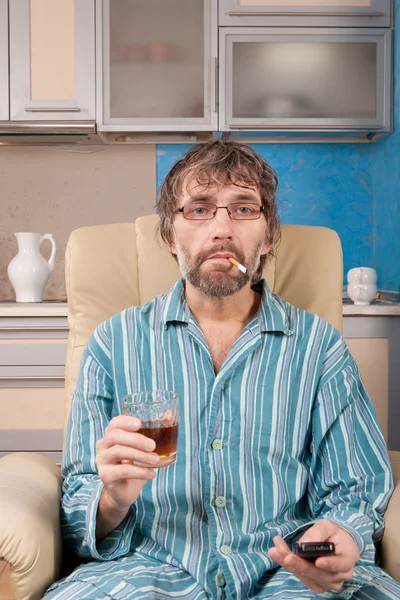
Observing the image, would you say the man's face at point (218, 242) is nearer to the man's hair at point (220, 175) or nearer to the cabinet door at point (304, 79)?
the man's hair at point (220, 175)

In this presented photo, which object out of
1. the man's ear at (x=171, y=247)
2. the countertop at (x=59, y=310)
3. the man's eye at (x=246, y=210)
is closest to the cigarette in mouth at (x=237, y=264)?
the man's eye at (x=246, y=210)

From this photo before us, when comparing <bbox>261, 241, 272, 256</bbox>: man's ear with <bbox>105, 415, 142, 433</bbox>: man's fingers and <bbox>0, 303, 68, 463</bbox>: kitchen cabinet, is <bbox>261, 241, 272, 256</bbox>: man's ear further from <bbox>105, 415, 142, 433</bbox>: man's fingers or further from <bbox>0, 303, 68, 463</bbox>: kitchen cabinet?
<bbox>0, 303, 68, 463</bbox>: kitchen cabinet

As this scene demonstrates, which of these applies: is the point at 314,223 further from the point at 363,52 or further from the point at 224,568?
the point at 224,568

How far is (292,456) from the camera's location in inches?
51.0

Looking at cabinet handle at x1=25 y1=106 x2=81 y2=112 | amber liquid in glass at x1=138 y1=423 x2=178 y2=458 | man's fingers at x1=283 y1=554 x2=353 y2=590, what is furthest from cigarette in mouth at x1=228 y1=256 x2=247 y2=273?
cabinet handle at x1=25 y1=106 x2=81 y2=112

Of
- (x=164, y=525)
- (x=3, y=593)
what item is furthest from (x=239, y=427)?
(x=3, y=593)

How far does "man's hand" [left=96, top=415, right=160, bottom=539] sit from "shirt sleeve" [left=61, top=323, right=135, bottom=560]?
0.36 feet

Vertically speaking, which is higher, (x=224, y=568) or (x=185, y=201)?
(x=185, y=201)

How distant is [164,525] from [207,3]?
7.47ft

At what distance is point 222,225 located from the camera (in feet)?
4.37

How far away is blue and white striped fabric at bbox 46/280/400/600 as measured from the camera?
1.17 meters

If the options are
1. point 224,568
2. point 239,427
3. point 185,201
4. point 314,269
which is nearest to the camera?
point 224,568

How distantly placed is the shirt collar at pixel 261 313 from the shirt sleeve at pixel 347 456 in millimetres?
149

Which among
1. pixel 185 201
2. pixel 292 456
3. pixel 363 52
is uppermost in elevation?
pixel 363 52
